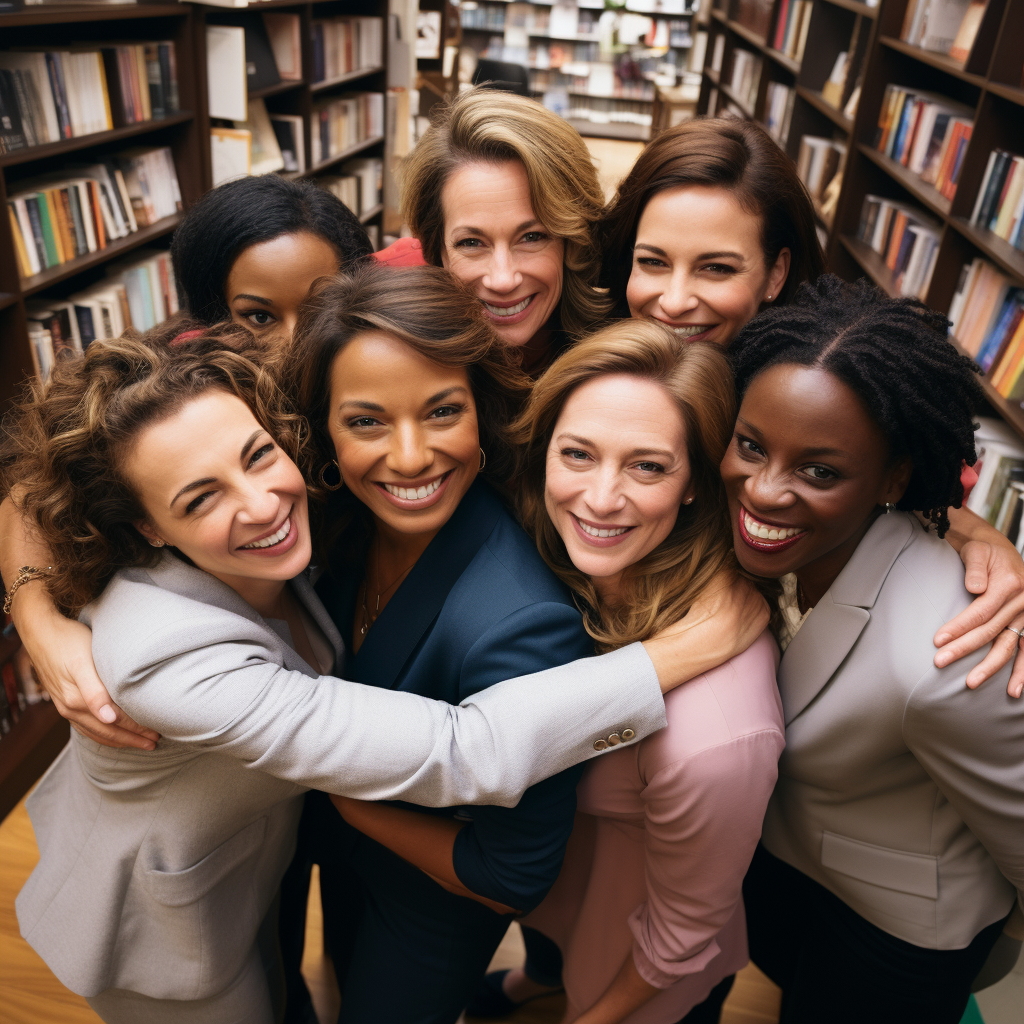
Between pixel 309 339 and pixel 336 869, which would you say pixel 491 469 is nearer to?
pixel 309 339

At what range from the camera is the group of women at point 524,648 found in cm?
113

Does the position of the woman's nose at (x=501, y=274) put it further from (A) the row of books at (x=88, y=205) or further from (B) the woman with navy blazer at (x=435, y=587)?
(A) the row of books at (x=88, y=205)

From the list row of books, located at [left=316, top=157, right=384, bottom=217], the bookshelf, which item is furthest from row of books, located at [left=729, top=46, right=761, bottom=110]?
the bookshelf

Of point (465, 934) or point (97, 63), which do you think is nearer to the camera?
point (465, 934)

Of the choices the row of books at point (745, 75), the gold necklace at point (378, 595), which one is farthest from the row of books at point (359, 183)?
the gold necklace at point (378, 595)

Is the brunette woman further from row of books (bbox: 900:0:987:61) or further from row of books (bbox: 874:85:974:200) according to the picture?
row of books (bbox: 900:0:987:61)

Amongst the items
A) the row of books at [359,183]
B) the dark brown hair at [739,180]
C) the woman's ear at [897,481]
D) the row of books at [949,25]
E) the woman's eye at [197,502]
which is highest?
the row of books at [949,25]

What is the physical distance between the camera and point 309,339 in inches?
52.8

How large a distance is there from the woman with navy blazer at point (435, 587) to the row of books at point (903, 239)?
254 centimetres

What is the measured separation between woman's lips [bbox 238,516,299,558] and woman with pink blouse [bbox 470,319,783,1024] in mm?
399

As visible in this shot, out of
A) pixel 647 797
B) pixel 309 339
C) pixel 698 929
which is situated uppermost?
pixel 309 339

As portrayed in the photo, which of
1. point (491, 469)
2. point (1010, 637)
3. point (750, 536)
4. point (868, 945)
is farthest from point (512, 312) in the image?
point (868, 945)

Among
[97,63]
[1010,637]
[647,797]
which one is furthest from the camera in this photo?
[97,63]

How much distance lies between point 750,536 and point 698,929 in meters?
0.61
